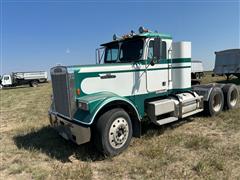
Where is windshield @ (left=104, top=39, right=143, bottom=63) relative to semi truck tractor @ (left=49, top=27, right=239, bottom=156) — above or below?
above

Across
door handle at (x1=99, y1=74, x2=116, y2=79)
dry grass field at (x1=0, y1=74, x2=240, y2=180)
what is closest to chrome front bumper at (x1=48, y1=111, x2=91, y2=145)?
dry grass field at (x1=0, y1=74, x2=240, y2=180)

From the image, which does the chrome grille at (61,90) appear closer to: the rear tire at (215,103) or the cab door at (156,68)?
the cab door at (156,68)

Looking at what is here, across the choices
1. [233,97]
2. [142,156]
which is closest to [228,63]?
[233,97]

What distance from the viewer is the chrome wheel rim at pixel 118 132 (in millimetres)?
4820

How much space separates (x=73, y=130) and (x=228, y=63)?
18311 millimetres

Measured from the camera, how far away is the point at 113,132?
482 cm

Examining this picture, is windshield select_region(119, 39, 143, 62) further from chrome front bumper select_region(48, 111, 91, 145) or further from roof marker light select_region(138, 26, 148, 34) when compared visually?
chrome front bumper select_region(48, 111, 91, 145)

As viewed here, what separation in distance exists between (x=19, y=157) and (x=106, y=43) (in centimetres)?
380

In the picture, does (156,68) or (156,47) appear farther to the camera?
(156,68)

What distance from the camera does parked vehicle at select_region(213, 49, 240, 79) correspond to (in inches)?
735

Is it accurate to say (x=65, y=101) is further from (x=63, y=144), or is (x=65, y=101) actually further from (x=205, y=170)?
(x=205, y=170)

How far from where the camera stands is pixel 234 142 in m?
5.35

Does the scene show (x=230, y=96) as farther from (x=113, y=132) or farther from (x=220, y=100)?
(x=113, y=132)

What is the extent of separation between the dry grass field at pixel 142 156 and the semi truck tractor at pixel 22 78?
3177cm
